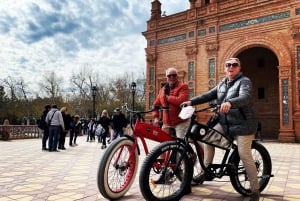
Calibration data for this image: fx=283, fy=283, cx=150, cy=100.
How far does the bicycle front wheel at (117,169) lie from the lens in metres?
3.37

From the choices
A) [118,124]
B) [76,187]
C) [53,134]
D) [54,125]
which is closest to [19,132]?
[53,134]

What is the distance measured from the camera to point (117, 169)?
353 centimetres

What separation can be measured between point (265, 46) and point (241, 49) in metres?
1.53

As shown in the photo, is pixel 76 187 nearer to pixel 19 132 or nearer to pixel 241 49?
pixel 19 132

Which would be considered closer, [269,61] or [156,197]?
[156,197]

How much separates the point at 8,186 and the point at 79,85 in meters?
40.8

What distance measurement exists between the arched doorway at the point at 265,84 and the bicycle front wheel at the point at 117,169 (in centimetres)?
1861

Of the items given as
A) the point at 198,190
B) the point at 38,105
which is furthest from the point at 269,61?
the point at 38,105

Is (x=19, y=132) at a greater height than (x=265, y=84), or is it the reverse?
(x=265, y=84)

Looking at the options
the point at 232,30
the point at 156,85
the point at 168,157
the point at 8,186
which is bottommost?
the point at 8,186

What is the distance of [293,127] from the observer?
1634cm

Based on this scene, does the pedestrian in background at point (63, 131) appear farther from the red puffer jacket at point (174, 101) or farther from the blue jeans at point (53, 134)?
the red puffer jacket at point (174, 101)

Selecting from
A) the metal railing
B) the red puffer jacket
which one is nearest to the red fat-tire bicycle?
the red puffer jacket

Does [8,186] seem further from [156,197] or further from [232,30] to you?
[232,30]
